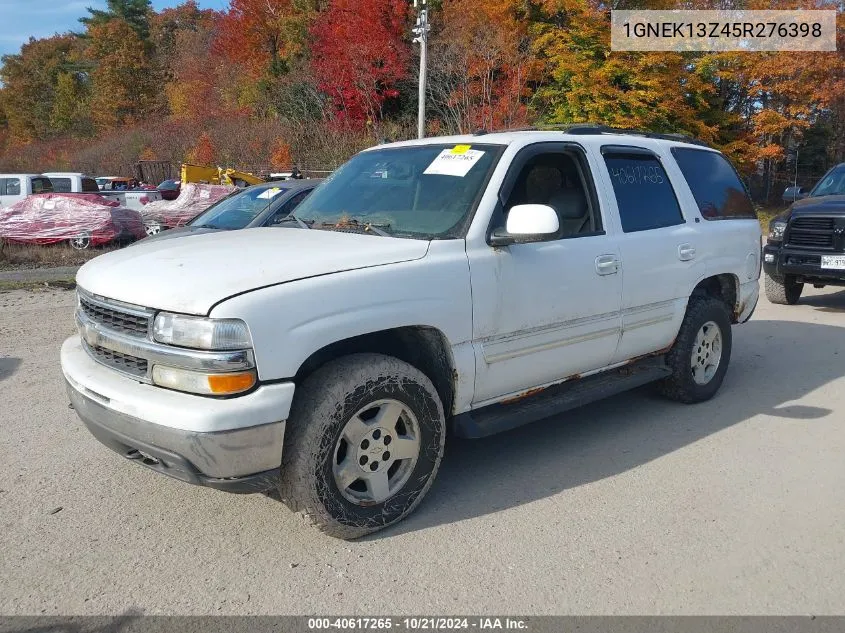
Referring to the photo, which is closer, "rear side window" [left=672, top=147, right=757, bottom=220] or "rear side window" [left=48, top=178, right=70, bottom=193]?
"rear side window" [left=672, top=147, right=757, bottom=220]

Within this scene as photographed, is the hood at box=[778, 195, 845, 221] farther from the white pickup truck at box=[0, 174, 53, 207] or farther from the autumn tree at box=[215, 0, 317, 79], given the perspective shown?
the autumn tree at box=[215, 0, 317, 79]

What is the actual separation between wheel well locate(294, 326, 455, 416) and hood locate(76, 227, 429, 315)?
37 centimetres

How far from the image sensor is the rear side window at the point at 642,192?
465cm

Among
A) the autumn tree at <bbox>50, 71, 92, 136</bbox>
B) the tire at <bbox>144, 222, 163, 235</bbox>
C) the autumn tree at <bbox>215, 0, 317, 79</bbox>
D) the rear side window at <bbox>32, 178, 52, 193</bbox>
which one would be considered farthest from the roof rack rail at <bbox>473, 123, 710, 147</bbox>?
the autumn tree at <bbox>50, 71, 92, 136</bbox>

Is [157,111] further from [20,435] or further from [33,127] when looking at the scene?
[20,435]

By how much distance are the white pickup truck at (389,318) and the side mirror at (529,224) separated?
11mm

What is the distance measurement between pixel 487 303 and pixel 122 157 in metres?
46.1

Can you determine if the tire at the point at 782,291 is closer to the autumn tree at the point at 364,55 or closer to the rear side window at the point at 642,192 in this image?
the rear side window at the point at 642,192

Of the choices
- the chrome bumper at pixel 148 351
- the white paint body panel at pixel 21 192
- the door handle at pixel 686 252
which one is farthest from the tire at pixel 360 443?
the white paint body panel at pixel 21 192

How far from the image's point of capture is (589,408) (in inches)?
216

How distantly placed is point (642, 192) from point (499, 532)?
2.59m

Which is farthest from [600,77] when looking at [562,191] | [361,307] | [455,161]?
[361,307]

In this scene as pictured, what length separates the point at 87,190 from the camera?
2042 cm

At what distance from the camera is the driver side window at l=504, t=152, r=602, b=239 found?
4.22 meters
